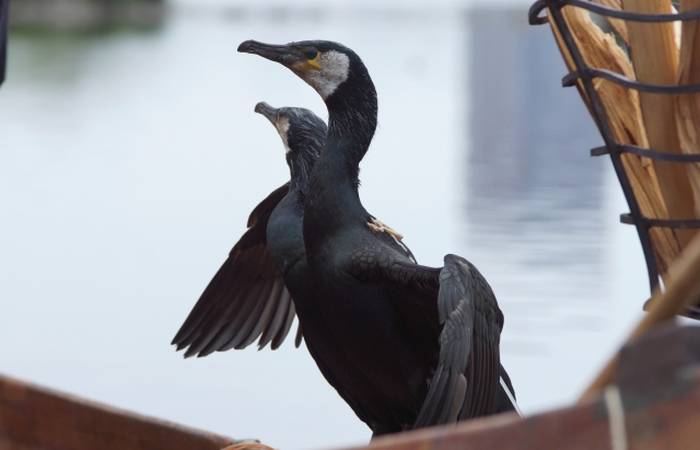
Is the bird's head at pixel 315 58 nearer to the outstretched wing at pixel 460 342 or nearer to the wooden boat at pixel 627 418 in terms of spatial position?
the outstretched wing at pixel 460 342

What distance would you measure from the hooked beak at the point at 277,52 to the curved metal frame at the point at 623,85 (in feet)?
1.74

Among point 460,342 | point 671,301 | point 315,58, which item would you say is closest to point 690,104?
point 460,342

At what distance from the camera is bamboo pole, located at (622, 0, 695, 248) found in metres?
2.00

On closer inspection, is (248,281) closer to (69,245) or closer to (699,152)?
(699,152)

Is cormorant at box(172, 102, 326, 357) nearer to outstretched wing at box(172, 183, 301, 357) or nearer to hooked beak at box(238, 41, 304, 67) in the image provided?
outstretched wing at box(172, 183, 301, 357)

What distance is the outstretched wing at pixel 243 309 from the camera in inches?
117

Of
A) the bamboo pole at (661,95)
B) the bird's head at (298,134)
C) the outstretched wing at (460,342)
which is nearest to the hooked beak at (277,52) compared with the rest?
the bird's head at (298,134)

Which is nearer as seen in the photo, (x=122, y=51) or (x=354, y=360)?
(x=354, y=360)

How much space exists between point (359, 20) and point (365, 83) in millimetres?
38987

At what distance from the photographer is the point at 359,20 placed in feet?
135

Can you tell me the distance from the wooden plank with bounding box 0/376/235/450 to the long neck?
0.36 meters

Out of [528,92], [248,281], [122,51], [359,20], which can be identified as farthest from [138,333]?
[359,20]

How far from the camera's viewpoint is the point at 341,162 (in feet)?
8.45

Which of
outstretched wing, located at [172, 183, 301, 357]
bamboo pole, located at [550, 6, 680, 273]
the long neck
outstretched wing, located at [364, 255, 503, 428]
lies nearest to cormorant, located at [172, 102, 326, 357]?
outstretched wing, located at [172, 183, 301, 357]
